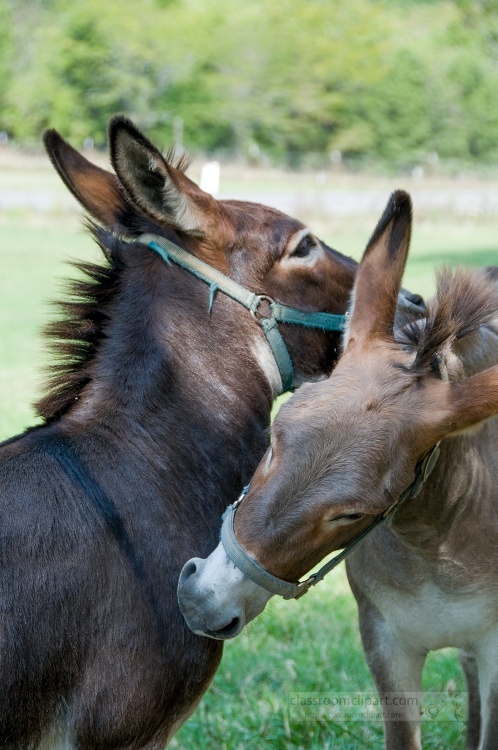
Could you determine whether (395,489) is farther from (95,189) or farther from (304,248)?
(95,189)

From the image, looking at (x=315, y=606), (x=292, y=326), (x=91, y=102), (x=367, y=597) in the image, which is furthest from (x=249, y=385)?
(x=91, y=102)

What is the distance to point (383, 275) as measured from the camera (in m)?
3.29

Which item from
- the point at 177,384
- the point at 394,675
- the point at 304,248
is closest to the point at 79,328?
the point at 177,384

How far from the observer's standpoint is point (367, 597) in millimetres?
4012

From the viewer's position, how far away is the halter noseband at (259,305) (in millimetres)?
3510

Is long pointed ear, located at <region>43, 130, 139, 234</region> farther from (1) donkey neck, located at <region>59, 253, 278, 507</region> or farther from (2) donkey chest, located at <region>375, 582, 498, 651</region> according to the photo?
(2) donkey chest, located at <region>375, 582, 498, 651</region>

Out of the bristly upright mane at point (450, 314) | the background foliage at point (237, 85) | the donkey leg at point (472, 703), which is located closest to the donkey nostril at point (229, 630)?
the bristly upright mane at point (450, 314)

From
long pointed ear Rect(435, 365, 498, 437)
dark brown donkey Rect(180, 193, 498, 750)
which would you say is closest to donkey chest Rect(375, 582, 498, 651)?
dark brown donkey Rect(180, 193, 498, 750)

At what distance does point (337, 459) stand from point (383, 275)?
2.51ft

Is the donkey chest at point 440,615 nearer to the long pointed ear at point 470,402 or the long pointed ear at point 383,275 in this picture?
the long pointed ear at point 470,402

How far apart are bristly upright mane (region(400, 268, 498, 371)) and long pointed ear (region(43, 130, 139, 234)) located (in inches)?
46.6

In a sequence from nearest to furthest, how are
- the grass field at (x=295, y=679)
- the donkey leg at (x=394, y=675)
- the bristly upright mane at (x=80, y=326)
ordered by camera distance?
the bristly upright mane at (x=80, y=326) → the donkey leg at (x=394, y=675) → the grass field at (x=295, y=679)

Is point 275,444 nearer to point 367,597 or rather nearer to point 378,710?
point 367,597

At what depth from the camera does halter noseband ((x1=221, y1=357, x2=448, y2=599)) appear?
2814 mm
